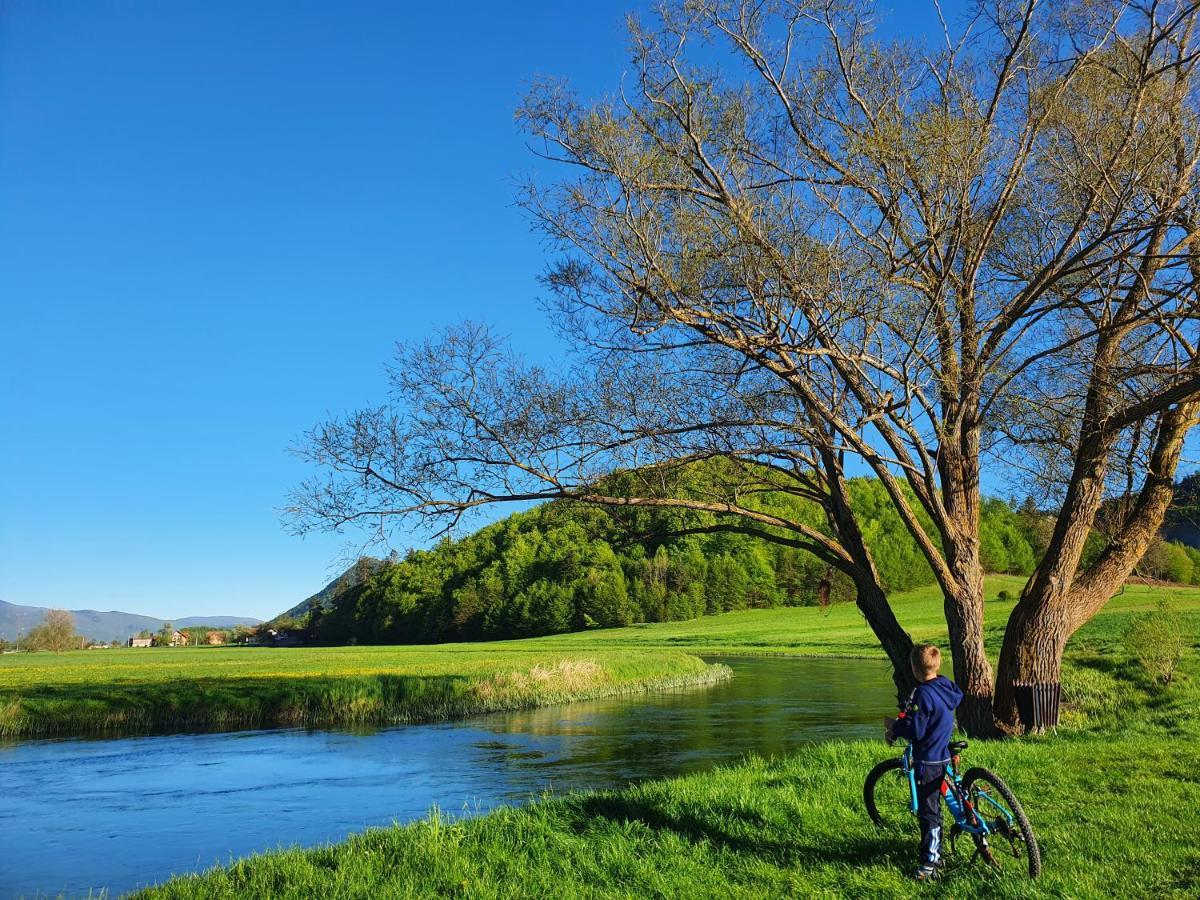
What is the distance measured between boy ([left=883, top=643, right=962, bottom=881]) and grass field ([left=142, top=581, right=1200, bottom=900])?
25 centimetres

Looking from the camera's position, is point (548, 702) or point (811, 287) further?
point (548, 702)

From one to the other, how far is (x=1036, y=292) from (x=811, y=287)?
344 centimetres

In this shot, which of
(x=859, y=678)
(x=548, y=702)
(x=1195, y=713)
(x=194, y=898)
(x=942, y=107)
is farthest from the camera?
(x=859, y=678)

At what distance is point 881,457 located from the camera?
12203 millimetres

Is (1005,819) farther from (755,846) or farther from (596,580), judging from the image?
(596,580)

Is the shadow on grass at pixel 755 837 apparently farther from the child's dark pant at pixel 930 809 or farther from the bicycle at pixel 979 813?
the bicycle at pixel 979 813

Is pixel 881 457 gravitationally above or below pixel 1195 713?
above

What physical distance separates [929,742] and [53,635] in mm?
115432

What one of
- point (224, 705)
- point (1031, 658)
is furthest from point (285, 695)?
point (1031, 658)

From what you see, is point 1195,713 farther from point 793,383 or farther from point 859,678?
point 859,678

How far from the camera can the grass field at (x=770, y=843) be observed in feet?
20.8

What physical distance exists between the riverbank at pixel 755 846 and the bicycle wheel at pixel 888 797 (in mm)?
180

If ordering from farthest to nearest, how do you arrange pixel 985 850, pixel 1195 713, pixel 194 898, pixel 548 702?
pixel 548 702, pixel 1195 713, pixel 194 898, pixel 985 850

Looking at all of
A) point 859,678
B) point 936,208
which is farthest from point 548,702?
point 936,208
